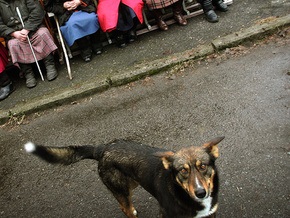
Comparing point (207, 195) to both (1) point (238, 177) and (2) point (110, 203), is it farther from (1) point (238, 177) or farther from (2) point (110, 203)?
(2) point (110, 203)

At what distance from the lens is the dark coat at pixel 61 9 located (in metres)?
5.68

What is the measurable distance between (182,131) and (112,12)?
2.78 meters

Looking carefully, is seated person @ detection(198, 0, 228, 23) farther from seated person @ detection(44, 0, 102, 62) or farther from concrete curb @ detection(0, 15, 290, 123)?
seated person @ detection(44, 0, 102, 62)

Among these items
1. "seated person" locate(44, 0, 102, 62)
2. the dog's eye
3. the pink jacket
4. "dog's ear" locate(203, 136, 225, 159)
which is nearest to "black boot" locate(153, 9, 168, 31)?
"seated person" locate(44, 0, 102, 62)

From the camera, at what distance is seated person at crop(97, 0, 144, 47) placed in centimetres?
554

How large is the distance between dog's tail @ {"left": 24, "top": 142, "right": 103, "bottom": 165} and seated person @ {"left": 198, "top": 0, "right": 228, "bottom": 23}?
4.12 metres

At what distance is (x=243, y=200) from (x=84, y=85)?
11.1 feet

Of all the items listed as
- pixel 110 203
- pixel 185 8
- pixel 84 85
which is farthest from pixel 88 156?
pixel 185 8

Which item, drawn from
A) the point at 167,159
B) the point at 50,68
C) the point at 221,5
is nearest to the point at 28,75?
the point at 50,68

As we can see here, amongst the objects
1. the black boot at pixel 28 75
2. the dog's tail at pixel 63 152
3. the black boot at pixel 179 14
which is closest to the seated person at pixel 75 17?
the black boot at pixel 28 75

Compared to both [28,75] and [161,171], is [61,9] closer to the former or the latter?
[28,75]

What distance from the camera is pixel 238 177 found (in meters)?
3.28

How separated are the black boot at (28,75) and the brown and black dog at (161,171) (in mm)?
3351

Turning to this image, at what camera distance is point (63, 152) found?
278cm
